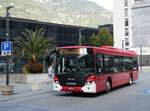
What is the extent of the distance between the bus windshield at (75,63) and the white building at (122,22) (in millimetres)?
115639

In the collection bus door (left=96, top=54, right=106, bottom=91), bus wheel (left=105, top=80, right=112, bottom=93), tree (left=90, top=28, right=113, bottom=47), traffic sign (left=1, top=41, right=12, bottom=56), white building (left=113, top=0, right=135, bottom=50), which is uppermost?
white building (left=113, top=0, right=135, bottom=50)

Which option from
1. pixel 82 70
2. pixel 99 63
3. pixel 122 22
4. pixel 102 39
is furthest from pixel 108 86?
pixel 122 22

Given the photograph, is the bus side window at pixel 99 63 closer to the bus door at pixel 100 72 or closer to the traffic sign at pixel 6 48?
the bus door at pixel 100 72

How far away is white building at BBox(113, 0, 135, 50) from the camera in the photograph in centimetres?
13719

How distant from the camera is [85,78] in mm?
20391

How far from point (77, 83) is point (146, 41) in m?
103

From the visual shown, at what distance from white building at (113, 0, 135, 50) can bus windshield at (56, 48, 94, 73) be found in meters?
116

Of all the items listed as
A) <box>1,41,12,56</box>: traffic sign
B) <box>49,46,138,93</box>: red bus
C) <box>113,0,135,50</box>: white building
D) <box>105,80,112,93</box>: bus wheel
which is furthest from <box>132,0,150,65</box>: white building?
<box>49,46,138,93</box>: red bus

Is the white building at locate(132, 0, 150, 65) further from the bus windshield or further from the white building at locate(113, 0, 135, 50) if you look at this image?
the bus windshield

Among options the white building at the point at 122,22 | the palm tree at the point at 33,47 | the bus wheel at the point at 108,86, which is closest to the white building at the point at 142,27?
the white building at the point at 122,22

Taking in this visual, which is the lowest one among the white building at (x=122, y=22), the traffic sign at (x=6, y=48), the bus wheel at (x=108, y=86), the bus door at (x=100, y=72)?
the bus wheel at (x=108, y=86)

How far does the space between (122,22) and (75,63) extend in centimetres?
12029

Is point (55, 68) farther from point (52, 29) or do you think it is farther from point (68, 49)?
point (52, 29)

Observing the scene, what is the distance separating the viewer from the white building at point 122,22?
137 metres
